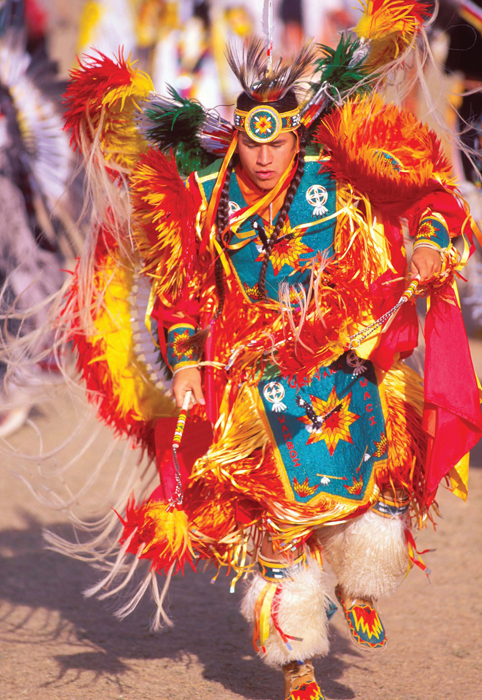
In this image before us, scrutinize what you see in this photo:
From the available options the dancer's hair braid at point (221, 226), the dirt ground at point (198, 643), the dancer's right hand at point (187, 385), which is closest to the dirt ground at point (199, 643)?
the dirt ground at point (198, 643)

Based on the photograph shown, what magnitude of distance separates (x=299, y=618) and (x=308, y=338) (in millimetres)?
741

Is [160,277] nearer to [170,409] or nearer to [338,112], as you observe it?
[170,409]

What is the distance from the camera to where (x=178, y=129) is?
2500mm

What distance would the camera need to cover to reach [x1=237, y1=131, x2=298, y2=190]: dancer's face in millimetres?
2250

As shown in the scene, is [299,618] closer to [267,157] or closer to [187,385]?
[187,385]

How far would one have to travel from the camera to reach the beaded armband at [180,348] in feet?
7.64

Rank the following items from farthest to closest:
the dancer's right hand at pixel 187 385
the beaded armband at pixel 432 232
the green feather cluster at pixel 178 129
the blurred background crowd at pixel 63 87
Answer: the blurred background crowd at pixel 63 87
the green feather cluster at pixel 178 129
the dancer's right hand at pixel 187 385
the beaded armband at pixel 432 232

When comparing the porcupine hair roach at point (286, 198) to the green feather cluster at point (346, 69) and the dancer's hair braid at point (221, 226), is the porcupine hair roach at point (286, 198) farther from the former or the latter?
the green feather cluster at point (346, 69)

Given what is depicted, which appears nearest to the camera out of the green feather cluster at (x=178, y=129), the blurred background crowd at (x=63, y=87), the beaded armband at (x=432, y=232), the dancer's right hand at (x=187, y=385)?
the beaded armband at (x=432, y=232)

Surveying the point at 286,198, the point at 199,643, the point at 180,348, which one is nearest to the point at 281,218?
the point at 286,198

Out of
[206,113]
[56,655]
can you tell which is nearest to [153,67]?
[206,113]

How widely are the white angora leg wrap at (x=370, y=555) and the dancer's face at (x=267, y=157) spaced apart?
957mm

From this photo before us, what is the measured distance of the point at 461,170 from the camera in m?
5.80

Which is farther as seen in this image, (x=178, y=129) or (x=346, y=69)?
(x=178, y=129)
